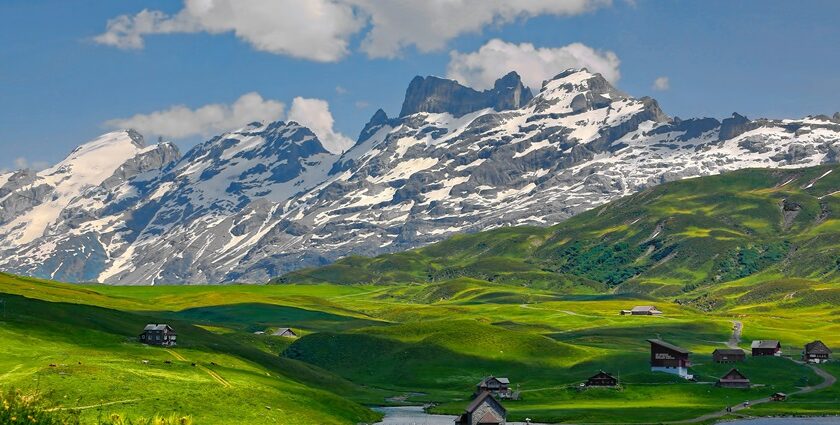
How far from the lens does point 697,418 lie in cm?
16875

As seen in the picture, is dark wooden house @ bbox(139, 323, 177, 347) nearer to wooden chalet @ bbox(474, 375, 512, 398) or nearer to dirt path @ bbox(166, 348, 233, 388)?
dirt path @ bbox(166, 348, 233, 388)

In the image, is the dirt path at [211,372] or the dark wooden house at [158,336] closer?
the dirt path at [211,372]

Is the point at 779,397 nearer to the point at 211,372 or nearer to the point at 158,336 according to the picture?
the point at 211,372

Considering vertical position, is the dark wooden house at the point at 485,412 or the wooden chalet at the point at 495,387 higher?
the wooden chalet at the point at 495,387

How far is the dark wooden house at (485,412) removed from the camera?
147375 mm

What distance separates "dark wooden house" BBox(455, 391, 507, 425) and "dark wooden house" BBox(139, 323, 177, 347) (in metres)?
60.9

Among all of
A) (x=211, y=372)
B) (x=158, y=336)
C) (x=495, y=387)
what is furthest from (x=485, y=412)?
(x=158, y=336)

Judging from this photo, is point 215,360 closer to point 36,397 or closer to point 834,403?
point 834,403

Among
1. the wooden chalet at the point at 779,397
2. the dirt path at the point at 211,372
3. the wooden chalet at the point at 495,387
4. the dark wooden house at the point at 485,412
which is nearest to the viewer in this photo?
the dark wooden house at the point at 485,412

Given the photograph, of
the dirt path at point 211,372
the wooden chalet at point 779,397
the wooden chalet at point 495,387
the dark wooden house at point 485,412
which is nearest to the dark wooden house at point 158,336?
the dirt path at point 211,372

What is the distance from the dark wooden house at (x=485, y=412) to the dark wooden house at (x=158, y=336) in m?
60.9

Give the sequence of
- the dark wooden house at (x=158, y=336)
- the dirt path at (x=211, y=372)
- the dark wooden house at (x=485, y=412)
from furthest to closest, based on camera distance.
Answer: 1. the dark wooden house at (x=158, y=336)
2. the dirt path at (x=211, y=372)
3. the dark wooden house at (x=485, y=412)

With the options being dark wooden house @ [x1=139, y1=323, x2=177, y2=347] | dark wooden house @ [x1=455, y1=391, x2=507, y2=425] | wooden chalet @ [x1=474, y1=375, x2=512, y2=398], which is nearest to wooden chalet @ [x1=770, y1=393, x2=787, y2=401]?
wooden chalet @ [x1=474, y1=375, x2=512, y2=398]

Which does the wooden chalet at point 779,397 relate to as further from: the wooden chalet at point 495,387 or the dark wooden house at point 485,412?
the dark wooden house at point 485,412
